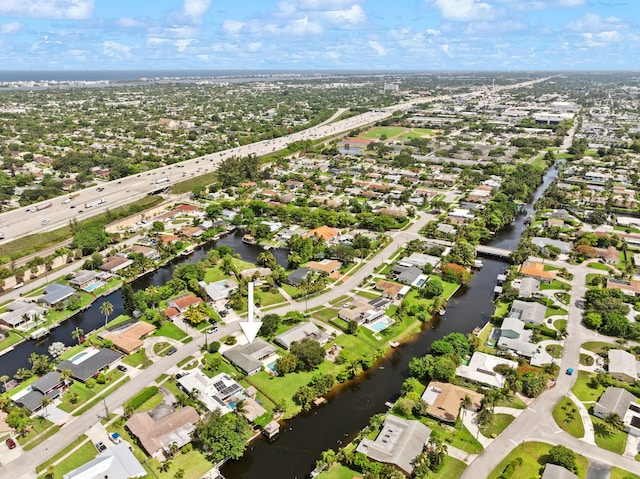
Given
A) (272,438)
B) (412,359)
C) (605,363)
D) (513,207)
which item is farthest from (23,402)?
(513,207)

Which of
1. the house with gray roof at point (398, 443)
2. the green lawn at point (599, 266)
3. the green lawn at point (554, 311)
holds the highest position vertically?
the green lawn at point (599, 266)

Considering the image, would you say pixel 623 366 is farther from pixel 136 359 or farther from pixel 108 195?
pixel 108 195

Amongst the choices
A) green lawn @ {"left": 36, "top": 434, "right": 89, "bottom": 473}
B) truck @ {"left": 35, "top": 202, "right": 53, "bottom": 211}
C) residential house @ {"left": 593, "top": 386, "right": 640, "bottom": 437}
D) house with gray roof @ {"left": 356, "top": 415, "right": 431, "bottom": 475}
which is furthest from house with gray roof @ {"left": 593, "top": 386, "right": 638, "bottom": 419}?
truck @ {"left": 35, "top": 202, "right": 53, "bottom": 211}

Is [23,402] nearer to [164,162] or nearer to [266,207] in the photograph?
[266,207]

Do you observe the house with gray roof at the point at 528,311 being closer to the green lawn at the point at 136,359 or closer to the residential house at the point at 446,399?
the residential house at the point at 446,399

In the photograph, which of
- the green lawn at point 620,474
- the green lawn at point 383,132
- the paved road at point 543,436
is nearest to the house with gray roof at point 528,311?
the paved road at point 543,436
